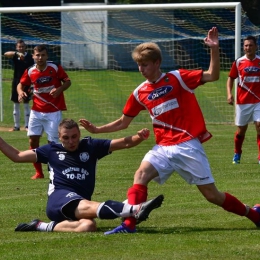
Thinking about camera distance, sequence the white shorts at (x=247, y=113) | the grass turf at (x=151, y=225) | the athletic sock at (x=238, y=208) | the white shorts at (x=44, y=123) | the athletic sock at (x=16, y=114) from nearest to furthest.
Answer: the grass turf at (x=151, y=225) → the athletic sock at (x=238, y=208) → the white shorts at (x=44, y=123) → the white shorts at (x=247, y=113) → the athletic sock at (x=16, y=114)

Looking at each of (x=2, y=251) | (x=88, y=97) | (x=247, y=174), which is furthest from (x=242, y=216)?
(x=88, y=97)

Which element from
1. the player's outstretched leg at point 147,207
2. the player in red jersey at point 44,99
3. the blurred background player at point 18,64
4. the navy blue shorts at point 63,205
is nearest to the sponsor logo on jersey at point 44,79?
the player in red jersey at point 44,99

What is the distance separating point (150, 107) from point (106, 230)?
1238 mm

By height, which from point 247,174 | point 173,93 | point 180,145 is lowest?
point 247,174

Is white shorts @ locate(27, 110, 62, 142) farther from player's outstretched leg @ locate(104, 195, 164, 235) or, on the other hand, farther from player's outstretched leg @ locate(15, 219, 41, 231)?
player's outstretched leg @ locate(104, 195, 164, 235)

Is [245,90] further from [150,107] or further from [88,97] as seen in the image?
[88,97]

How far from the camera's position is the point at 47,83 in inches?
515

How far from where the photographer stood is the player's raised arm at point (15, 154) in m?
8.07

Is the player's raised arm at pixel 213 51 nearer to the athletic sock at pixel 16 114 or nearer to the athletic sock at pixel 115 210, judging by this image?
the athletic sock at pixel 115 210

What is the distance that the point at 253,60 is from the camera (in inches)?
551

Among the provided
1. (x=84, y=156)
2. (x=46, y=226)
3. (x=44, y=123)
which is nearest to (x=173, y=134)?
(x=84, y=156)

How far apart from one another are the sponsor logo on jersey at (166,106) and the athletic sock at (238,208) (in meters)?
0.97

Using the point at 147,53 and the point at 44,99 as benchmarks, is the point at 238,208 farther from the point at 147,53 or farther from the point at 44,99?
the point at 44,99

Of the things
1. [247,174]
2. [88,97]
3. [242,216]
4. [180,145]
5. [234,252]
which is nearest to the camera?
[234,252]
